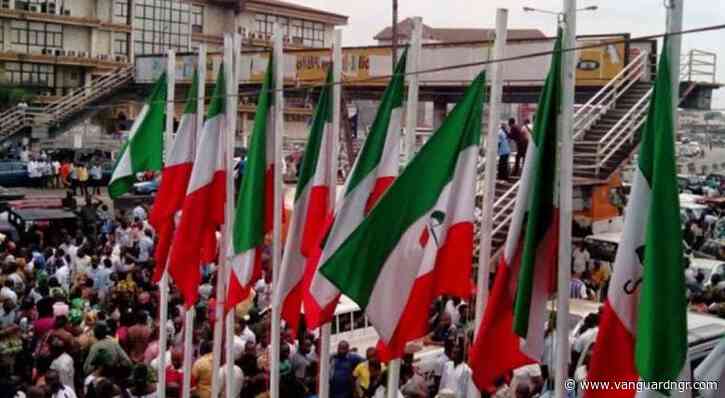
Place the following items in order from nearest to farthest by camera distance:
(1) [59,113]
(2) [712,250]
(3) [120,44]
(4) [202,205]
Answer: 1. (4) [202,205]
2. (2) [712,250]
3. (1) [59,113]
4. (3) [120,44]

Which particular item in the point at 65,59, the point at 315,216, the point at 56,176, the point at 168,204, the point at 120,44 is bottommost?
the point at 56,176

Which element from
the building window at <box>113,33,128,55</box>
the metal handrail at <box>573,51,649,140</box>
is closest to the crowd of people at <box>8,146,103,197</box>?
the metal handrail at <box>573,51,649,140</box>

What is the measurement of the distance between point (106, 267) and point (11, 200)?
888 cm

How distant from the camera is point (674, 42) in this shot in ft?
17.1

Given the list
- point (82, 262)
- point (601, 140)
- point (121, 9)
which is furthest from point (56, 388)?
point (121, 9)

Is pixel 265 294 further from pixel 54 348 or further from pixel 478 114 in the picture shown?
pixel 478 114

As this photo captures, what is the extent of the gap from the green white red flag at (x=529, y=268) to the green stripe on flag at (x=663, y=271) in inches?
34.5

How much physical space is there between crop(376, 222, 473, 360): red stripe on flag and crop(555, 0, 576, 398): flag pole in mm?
958

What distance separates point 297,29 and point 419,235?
58.3 metres

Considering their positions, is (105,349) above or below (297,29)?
below

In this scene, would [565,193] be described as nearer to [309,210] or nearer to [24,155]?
[309,210]

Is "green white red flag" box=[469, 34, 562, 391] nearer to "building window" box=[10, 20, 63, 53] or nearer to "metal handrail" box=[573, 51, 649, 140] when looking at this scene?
"metal handrail" box=[573, 51, 649, 140]

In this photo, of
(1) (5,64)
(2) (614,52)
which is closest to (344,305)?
A: (2) (614,52)

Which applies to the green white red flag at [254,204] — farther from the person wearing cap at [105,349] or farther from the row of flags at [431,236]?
the person wearing cap at [105,349]
